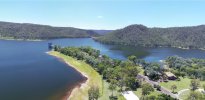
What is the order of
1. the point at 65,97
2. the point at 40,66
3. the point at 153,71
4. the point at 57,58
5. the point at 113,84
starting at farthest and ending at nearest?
the point at 57,58 → the point at 40,66 → the point at 153,71 → the point at 113,84 → the point at 65,97

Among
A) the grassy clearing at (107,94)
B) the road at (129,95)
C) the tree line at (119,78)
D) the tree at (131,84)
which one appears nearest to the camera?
the road at (129,95)

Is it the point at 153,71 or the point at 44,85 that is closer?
the point at 44,85

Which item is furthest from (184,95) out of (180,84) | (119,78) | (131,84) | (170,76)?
(119,78)

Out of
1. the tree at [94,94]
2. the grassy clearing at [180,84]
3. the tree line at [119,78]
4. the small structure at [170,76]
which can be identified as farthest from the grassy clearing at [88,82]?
the small structure at [170,76]

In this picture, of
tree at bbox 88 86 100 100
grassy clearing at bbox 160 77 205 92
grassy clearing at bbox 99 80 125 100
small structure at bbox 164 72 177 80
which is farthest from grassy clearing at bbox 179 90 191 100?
tree at bbox 88 86 100 100

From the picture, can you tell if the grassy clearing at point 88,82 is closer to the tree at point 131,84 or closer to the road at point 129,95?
the road at point 129,95

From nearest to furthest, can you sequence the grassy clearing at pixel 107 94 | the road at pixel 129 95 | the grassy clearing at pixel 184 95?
the road at pixel 129 95 → the grassy clearing at pixel 107 94 → the grassy clearing at pixel 184 95

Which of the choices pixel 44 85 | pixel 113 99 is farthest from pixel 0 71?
pixel 113 99

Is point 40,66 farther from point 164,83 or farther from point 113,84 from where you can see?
→ point 164,83

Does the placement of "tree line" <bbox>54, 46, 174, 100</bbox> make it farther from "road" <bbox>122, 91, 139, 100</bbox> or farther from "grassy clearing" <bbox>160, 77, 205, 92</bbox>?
"grassy clearing" <bbox>160, 77, 205, 92</bbox>

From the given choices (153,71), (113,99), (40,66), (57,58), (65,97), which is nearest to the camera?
(113,99)
